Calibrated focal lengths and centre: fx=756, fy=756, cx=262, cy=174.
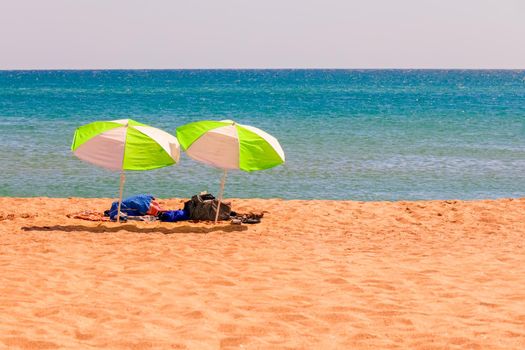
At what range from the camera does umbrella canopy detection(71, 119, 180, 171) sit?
1285 cm

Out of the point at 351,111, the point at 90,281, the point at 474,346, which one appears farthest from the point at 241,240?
the point at 351,111

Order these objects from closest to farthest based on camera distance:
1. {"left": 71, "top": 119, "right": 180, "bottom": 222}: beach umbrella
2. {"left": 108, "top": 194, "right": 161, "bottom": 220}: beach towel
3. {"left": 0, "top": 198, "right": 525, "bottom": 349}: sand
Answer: {"left": 0, "top": 198, "right": 525, "bottom": 349}: sand < {"left": 71, "top": 119, "right": 180, "bottom": 222}: beach umbrella < {"left": 108, "top": 194, "right": 161, "bottom": 220}: beach towel

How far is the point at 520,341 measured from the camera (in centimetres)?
666

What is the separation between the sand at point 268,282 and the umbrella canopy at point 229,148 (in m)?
1.15

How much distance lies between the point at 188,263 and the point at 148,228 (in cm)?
318

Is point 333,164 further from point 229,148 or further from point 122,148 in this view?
point 122,148

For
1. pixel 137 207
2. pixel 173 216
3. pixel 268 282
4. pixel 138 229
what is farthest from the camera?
pixel 137 207

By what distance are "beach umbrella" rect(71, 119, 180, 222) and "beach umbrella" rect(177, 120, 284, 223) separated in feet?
1.50

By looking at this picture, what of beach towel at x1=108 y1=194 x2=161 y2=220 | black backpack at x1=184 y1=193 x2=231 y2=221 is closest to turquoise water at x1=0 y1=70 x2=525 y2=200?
beach towel at x1=108 y1=194 x2=161 y2=220

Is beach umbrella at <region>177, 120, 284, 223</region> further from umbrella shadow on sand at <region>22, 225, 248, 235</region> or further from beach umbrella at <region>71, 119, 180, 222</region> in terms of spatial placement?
umbrella shadow on sand at <region>22, 225, 248, 235</region>

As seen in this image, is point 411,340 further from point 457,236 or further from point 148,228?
point 148,228

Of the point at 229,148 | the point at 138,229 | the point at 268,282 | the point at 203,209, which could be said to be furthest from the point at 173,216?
the point at 268,282

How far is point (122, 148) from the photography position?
12.9 metres

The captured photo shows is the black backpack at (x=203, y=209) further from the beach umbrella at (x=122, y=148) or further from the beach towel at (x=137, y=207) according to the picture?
the beach umbrella at (x=122, y=148)
